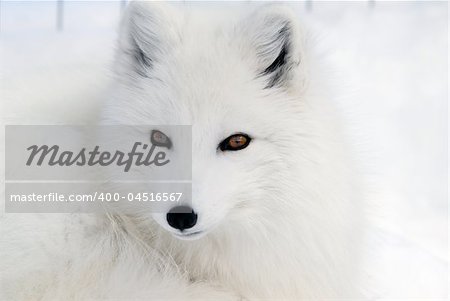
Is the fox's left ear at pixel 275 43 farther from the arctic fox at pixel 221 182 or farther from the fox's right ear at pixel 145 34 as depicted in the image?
the fox's right ear at pixel 145 34

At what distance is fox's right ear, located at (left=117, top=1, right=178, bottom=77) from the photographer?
1.21 metres

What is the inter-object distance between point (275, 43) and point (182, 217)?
1.26ft

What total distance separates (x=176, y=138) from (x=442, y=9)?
2.11m

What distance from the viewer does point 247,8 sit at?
1.34 meters

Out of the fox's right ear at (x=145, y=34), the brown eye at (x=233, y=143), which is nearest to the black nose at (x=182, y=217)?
the brown eye at (x=233, y=143)

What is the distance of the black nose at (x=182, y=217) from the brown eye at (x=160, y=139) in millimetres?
151

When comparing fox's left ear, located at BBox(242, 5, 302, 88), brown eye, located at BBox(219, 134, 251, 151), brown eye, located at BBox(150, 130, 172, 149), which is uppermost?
fox's left ear, located at BBox(242, 5, 302, 88)

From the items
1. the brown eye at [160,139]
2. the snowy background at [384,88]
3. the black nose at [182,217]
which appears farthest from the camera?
the snowy background at [384,88]

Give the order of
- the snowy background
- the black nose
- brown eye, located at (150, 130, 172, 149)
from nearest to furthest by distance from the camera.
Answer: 1. the black nose
2. brown eye, located at (150, 130, 172, 149)
3. the snowy background

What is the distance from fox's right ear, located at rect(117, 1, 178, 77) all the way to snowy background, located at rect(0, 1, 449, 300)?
15 centimetres

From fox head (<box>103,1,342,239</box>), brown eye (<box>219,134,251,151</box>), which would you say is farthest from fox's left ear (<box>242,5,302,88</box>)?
brown eye (<box>219,134,251,151</box>)

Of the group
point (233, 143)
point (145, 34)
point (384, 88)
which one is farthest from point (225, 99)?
point (384, 88)

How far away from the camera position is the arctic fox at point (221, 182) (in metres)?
1.14

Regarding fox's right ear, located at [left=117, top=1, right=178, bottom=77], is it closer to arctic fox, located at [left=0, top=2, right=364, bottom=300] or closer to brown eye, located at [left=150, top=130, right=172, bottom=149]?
arctic fox, located at [left=0, top=2, right=364, bottom=300]
